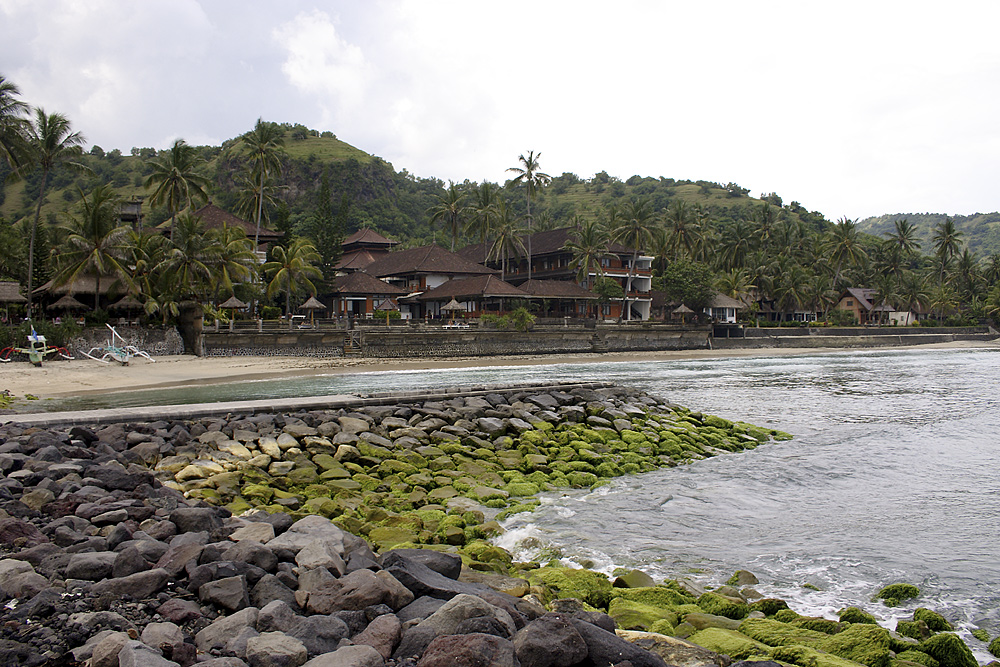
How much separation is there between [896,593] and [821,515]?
3446 mm

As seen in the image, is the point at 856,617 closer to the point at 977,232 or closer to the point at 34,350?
the point at 34,350

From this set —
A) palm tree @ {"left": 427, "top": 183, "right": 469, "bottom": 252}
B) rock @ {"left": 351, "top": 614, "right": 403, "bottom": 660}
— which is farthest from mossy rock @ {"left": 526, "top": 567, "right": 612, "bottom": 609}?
palm tree @ {"left": 427, "top": 183, "right": 469, "bottom": 252}

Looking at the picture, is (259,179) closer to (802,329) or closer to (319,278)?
(319,278)

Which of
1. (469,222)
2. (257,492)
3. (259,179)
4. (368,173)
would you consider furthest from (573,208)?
(257,492)

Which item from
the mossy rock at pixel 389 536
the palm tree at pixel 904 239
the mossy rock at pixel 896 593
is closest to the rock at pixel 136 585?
the mossy rock at pixel 389 536

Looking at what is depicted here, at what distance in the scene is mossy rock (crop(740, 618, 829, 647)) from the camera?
5891 millimetres

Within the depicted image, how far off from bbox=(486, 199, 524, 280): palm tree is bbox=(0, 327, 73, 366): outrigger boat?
4175 cm

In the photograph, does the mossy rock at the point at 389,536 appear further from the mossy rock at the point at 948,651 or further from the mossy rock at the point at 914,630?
the mossy rock at the point at 948,651

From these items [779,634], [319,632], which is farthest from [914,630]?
[319,632]

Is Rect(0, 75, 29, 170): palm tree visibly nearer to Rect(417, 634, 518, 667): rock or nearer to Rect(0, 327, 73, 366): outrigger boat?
Rect(0, 327, 73, 366): outrigger boat

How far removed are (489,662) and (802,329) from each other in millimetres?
69576

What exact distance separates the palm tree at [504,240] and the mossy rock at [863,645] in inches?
2426

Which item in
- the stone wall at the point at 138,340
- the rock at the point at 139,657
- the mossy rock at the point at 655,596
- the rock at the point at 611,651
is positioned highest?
the stone wall at the point at 138,340

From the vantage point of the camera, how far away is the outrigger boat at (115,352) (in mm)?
34156
